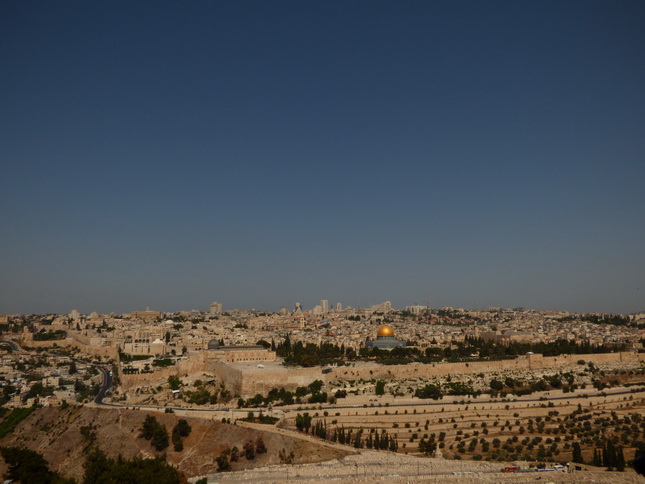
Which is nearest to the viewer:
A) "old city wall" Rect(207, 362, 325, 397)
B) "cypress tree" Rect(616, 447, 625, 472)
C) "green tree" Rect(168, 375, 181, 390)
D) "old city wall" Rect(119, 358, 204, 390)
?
"cypress tree" Rect(616, 447, 625, 472)

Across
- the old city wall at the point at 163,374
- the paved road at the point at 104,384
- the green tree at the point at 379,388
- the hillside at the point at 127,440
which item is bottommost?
the hillside at the point at 127,440

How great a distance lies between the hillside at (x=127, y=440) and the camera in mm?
25391

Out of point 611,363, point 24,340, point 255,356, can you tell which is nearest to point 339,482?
point 255,356

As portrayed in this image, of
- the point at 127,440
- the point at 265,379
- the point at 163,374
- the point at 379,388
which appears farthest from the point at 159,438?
the point at 379,388

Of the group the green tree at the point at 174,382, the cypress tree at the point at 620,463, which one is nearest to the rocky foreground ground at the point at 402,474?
the cypress tree at the point at 620,463

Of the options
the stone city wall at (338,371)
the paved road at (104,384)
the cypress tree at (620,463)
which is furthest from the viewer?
the paved road at (104,384)

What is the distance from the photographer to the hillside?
25.4 metres

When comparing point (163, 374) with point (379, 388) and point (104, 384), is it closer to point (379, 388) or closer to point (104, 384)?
point (104, 384)

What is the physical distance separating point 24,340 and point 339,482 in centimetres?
6500

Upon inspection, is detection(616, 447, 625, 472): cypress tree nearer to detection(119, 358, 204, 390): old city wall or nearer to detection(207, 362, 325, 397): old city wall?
detection(207, 362, 325, 397): old city wall

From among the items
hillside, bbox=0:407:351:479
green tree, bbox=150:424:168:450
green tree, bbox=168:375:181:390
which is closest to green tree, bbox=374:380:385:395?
Answer: hillside, bbox=0:407:351:479

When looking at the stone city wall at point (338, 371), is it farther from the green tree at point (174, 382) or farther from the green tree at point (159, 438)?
the green tree at point (159, 438)

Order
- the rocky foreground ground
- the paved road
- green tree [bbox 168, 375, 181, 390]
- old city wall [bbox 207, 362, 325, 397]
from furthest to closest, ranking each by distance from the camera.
A: green tree [bbox 168, 375, 181, 390]
the paved road
old city wall [bbox 207, 362, 325, 397]
the rocky foreground ground

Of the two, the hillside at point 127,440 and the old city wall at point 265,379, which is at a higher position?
the old city wall at point 265,379
